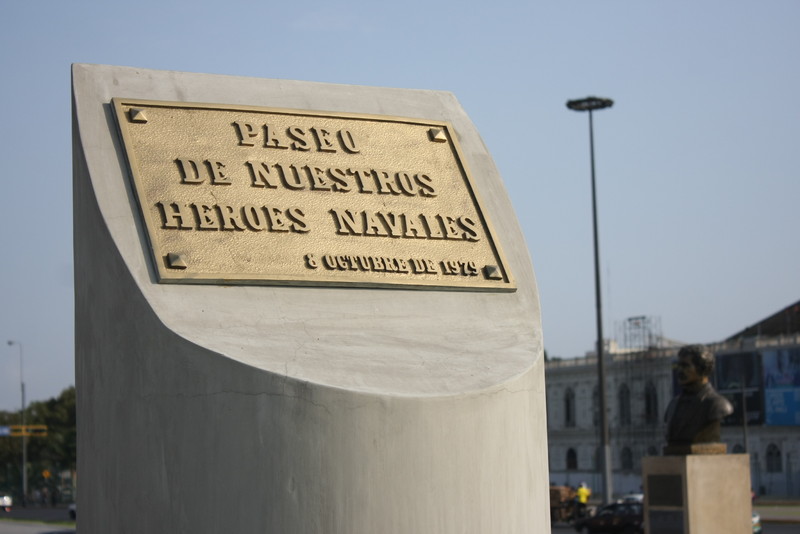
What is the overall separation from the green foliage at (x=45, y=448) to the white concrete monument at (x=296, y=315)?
Answer: 181ft

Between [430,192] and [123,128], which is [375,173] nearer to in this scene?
[430,192]

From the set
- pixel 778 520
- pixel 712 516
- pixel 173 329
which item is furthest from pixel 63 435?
pixel 173 329

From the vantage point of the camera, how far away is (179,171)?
752cm

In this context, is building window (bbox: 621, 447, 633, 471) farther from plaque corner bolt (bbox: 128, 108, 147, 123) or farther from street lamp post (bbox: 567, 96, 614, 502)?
plaque corner bolt (bbox: 128, 108, 147, 123)

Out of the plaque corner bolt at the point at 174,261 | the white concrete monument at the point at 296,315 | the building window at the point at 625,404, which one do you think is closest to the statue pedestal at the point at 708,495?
the white concrete monument at the point at 296,315

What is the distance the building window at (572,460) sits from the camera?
71.8 meters

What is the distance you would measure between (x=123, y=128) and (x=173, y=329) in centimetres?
169

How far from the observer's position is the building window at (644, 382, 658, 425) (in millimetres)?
63094

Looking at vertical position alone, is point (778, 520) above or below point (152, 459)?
below

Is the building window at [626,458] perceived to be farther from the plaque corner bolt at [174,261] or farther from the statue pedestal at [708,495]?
the plaque corner bolt at [174,261]

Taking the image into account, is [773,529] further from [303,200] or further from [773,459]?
[773,459]

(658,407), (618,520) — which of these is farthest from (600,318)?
(658,407)

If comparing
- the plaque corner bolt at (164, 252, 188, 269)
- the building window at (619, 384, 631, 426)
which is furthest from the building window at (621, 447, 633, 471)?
the plaque corner bolt at (164, 252, 188, 269)

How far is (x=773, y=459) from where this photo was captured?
187ft
